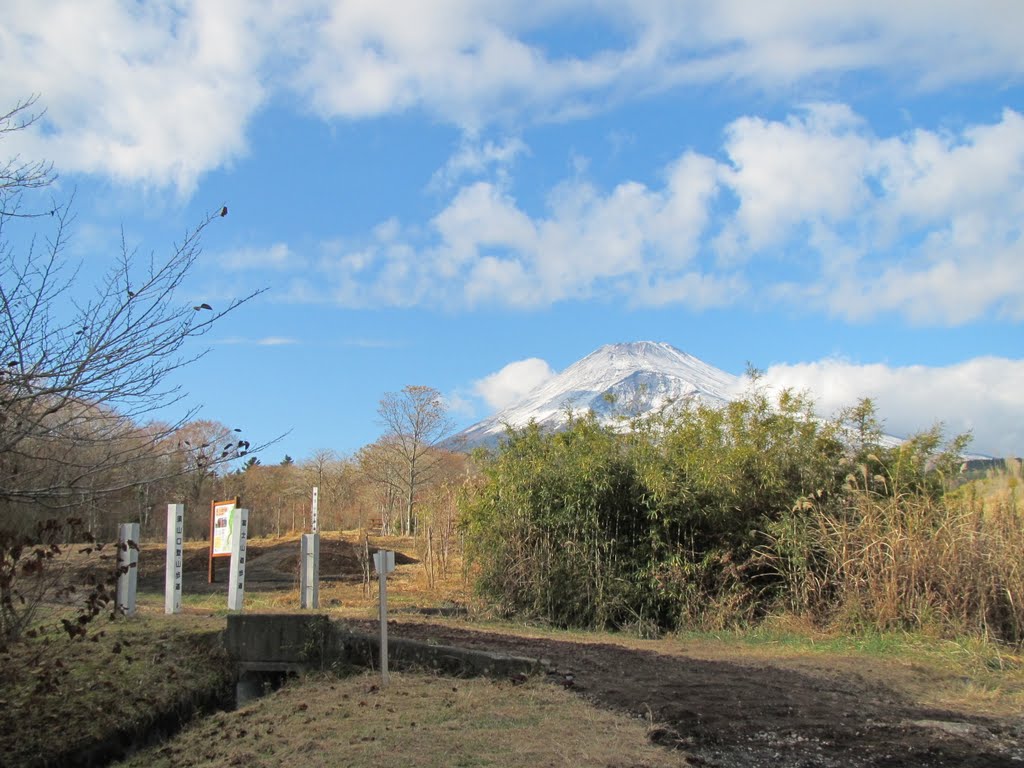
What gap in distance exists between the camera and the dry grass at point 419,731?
5.11 meters

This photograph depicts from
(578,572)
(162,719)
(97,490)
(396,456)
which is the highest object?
(396,456)

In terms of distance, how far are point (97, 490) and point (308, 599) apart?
711 centimetres

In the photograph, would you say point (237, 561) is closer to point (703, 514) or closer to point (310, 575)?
point (310, 575)

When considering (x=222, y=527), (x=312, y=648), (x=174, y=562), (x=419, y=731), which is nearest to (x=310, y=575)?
(x=222, y=527)

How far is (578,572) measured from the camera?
12461 mm

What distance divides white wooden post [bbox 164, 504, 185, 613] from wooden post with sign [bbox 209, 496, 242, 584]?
3.08ft

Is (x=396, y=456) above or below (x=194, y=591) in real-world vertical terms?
above

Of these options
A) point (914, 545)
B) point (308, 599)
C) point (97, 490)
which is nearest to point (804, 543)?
point (914, 545)

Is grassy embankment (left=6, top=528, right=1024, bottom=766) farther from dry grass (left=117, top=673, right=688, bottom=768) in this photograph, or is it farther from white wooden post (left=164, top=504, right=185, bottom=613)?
white wooden post (left=164, top=504, right=185, bottom=613)

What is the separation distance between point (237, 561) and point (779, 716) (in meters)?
7.55

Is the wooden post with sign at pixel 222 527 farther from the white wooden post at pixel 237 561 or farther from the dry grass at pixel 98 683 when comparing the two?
the dry grass at pixel 98 683

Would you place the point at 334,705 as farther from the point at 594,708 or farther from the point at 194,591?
the point at 194,591

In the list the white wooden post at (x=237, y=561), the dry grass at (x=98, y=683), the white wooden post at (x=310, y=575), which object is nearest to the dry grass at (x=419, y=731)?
the dry grass at (x=98, y=683)

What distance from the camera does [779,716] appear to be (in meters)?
6.05
